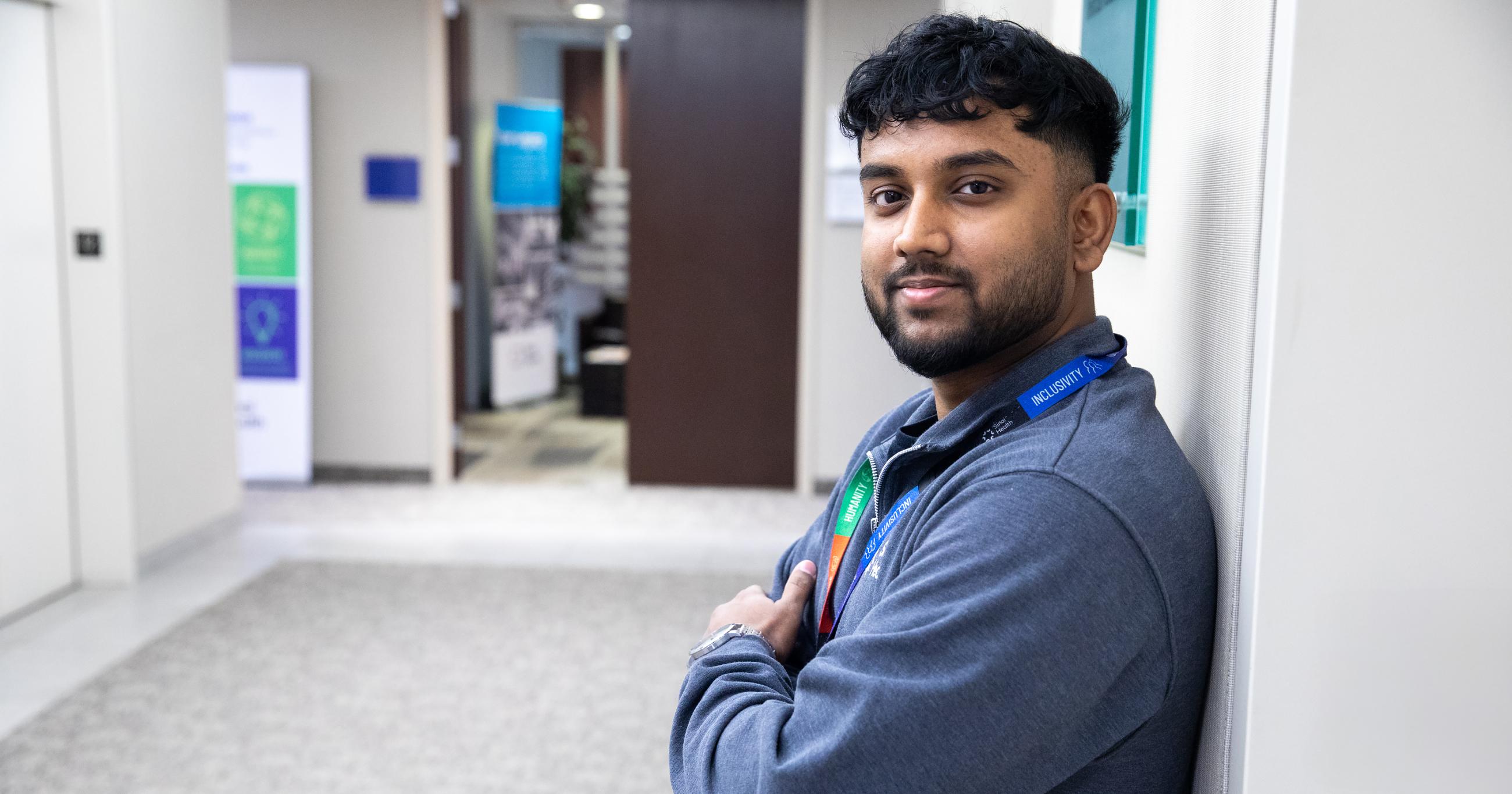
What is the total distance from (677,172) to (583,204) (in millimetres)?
3733

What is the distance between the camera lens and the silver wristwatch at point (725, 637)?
4.27 feet

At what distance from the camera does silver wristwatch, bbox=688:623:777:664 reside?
4.27ft

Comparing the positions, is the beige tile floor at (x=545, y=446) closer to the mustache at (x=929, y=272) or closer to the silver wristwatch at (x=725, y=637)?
the silver wristwatch at (x=725, y=637)

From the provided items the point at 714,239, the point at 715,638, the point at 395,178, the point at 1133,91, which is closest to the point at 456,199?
the point at 395,178

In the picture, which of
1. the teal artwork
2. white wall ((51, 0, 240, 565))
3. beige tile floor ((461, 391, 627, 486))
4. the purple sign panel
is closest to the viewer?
the teal artwork

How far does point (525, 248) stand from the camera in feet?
27.4

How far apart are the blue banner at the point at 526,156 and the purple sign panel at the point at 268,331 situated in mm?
2220

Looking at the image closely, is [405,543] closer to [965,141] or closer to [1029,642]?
[965,141]

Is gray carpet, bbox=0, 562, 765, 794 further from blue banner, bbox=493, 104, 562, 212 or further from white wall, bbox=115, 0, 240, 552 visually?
blue banner, bbox=493, 104, 562, 212

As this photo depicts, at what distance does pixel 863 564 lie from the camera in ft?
4.19

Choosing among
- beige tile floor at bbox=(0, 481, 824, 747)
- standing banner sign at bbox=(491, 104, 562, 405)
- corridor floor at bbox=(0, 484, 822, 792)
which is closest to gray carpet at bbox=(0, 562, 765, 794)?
corridor floor at bbox=(0, 484, 822, 792)

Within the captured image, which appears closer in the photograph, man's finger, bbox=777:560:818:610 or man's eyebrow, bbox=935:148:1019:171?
man's eyebrow, bbox=935:148:1019:171

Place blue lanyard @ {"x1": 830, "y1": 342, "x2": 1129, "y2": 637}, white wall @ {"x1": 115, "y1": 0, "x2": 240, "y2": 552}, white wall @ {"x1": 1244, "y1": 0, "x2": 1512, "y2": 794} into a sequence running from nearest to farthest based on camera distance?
1. white wall @ {"x1": 1244, "y1": 0, "x2": 1512, "y2": 794}
2. blue lanyard @ {"x1": 830, "y1": 342, "x2": 1129, "y2": 637}
3. white wall @ {"x1": 115, "y1": 0, "x2": 240, "y2": 552}

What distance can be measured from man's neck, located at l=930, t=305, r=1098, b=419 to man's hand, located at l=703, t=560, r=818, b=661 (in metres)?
0.27
